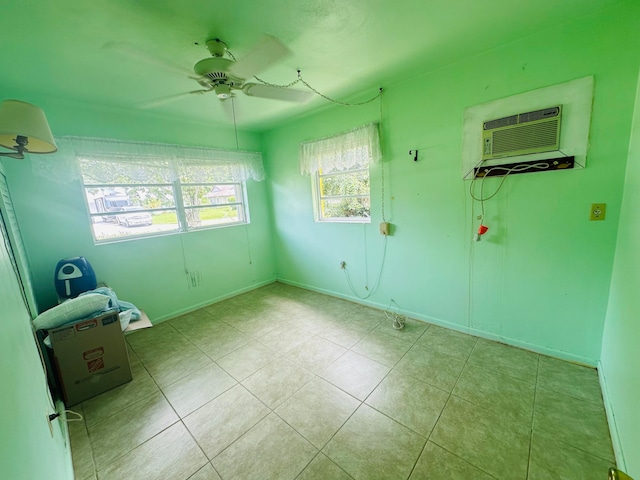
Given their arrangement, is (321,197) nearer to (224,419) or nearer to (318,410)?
(318,410)

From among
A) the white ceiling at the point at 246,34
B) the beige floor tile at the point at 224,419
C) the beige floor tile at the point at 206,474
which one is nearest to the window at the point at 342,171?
the white ceiling at the point at 246,34

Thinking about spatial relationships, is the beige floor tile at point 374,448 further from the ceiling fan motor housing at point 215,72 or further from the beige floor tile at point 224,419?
the ceiling fan motor housing at point 215,72

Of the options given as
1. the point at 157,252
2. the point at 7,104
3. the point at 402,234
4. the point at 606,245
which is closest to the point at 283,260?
the point at 157,252

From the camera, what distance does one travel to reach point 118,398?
186cm

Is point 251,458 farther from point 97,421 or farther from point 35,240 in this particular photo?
point 35,240

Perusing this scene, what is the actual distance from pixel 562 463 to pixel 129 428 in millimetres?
2465

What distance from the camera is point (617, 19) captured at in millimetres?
1543

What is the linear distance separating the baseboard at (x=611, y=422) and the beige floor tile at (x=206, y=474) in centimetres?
195

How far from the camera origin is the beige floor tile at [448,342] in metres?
2.15

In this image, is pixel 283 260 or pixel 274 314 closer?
pixel 274 314

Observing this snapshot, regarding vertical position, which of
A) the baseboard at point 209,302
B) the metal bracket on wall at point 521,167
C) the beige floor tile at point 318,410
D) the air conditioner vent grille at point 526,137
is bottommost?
the beige floor tile at point 318,410

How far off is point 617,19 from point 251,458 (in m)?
3.39

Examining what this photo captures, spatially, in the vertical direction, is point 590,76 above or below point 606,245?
above

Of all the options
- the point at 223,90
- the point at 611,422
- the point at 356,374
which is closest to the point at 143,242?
the point at 223,90
